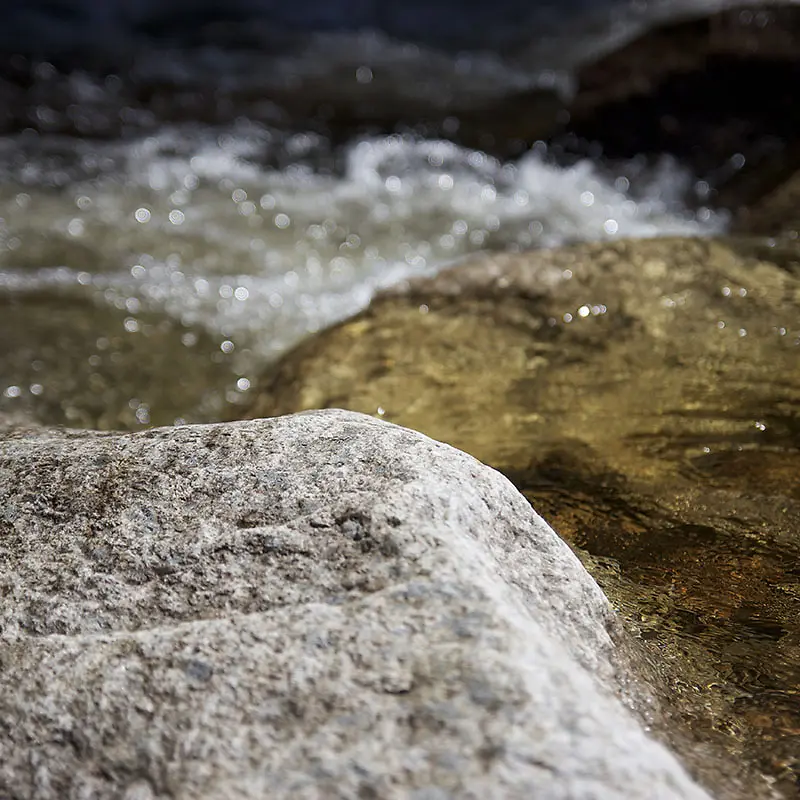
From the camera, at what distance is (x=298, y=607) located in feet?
4.04

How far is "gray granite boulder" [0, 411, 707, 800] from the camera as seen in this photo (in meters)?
1.03

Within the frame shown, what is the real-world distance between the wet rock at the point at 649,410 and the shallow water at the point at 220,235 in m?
0.60

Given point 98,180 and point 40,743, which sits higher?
point 40,743

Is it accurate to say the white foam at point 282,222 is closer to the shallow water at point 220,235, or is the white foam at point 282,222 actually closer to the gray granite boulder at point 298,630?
the shallow water at point 220,235

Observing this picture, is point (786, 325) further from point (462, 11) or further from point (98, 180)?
point (462, 11)

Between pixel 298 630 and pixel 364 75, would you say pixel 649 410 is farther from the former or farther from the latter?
pixel 364 75

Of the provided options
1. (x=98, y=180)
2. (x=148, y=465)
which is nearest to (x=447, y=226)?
(x=98, y=180)

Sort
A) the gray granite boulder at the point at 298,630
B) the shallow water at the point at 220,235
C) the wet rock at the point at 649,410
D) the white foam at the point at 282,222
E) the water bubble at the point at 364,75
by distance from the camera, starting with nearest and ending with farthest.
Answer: the gray granite boulder at the point at 298,630, the wet rock at the point at 649,410, the shallow water at the point at 220,235, the white foam at the point at 282,222, the water bubble at the point at 364,75

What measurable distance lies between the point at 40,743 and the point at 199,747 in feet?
0.76

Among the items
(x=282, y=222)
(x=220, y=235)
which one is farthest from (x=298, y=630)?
(x=282, y=222)

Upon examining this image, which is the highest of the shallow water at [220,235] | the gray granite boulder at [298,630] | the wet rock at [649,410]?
the gray granite boulder at [298,630]

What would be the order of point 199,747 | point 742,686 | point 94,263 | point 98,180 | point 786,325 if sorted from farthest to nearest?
1. point 98,180
2. point 94,263
3. point 786,325
4. point 742,686
5. point 199,747

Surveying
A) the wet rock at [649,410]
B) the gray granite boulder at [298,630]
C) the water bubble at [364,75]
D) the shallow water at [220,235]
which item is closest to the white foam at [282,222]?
the shallow water at [220,235]

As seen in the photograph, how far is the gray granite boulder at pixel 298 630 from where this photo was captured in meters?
1.03
